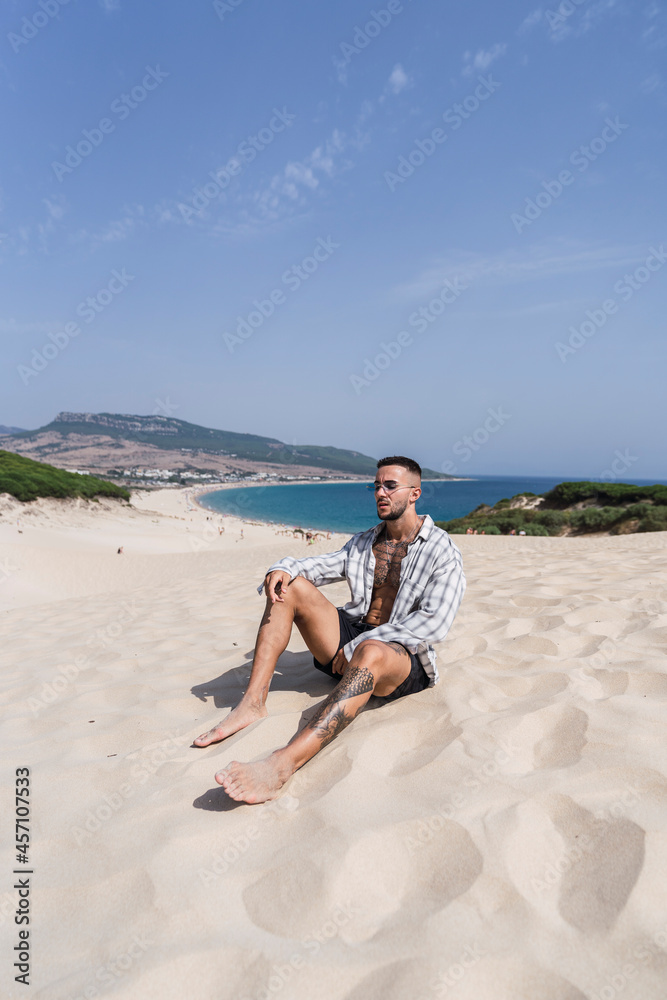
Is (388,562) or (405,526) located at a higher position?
(405,526)

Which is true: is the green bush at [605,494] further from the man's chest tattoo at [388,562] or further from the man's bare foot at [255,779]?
the man's bare foot at [255,779]

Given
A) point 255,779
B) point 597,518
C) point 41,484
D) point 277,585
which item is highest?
point 277,585

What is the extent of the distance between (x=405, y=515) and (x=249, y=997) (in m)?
2.21

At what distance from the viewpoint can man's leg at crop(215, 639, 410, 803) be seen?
6.75ft

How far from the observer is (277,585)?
286cm

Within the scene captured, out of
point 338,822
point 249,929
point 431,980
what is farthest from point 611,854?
point 249,929

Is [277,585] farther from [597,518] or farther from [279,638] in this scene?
[597,518]

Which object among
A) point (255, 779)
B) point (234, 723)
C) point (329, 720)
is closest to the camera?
point (255, 779)

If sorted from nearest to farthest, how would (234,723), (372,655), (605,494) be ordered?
(372,655)
(234,723)
(605,494)

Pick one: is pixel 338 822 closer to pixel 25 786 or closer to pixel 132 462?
pixel 25 786

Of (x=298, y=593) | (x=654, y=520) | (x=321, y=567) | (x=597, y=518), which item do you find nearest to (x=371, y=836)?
(x=298, y=593)

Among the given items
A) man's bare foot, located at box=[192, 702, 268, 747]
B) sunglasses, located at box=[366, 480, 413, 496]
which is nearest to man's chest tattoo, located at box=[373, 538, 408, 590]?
sunglasses, located at box=[366, 480, 413, 496]

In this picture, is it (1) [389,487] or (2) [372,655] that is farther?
(1) [389,487]

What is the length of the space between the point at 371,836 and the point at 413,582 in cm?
140
